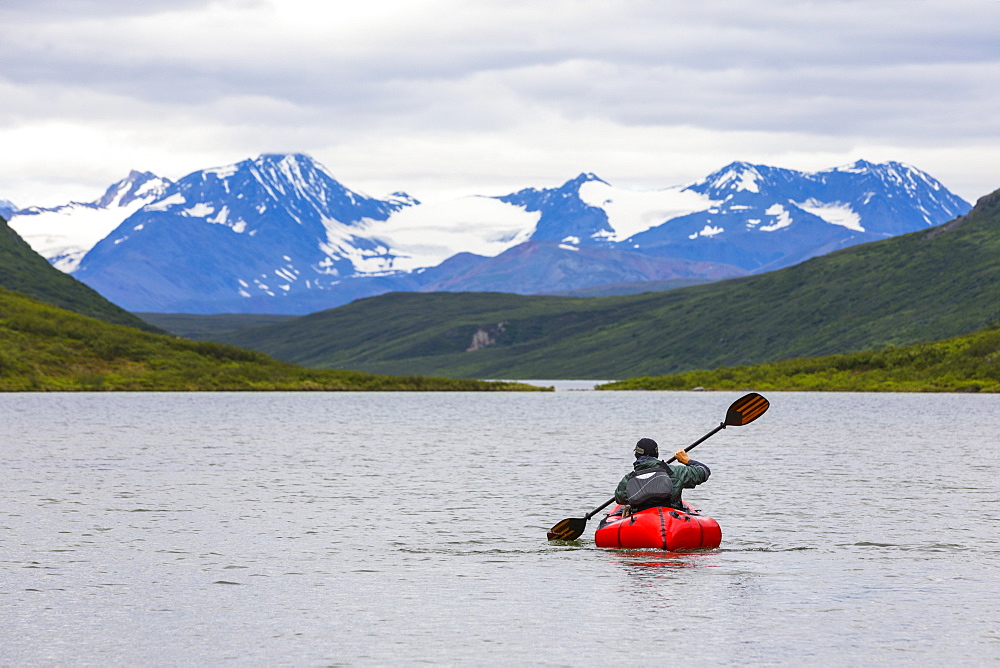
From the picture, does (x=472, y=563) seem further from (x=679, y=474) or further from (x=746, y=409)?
(x=746, y=409)

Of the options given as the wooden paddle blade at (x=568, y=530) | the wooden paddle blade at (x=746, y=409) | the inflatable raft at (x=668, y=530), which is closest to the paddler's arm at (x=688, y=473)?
the inflatable raft at (x=668, y=530)

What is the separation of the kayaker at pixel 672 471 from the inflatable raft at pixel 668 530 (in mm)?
305

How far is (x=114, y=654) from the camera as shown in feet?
77.6

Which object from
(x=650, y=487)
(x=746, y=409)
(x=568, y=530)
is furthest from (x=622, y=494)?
(x=746, y=409)

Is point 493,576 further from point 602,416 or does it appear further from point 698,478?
point 602,416

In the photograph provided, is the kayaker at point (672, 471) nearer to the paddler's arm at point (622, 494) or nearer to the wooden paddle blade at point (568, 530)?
the paddler's arm at point (622, 494)

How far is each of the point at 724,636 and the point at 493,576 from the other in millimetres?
9028

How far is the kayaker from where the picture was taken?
117 feet

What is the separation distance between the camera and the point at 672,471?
35938 millimetres

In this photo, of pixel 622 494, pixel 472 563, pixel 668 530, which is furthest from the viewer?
pixel 622 494

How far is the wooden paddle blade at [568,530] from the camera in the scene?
38875 millimetres

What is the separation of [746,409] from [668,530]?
382 inches

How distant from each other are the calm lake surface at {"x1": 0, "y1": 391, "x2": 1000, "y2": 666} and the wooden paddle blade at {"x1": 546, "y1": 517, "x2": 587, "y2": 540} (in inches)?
15.9

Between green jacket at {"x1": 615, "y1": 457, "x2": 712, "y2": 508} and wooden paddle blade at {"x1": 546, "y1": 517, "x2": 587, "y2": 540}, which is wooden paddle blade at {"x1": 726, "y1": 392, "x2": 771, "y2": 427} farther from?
green jacket at {"x1": 615, "y1": 457, "x2": 712, "y2": 508}
